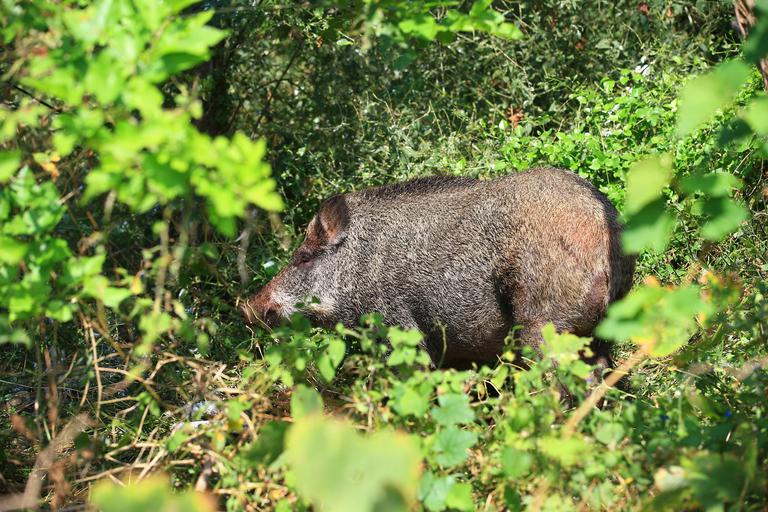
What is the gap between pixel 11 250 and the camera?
2.72 metres

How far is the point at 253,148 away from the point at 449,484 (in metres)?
1.38

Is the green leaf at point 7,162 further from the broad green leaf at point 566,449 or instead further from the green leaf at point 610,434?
the green leaf at point 610,434

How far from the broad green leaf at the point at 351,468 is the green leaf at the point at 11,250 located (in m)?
1.13

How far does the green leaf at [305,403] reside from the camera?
119 inches

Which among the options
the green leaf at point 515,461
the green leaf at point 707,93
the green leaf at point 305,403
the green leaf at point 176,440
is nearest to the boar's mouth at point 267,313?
the green leaf at point 176,440

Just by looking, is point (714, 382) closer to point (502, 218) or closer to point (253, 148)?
point (502, 218)

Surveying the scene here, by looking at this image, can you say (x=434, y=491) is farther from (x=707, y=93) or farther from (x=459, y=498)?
(x=707, y=93)

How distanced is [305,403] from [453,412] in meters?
0.54

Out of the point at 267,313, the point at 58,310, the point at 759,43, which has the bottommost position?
the point at 267,313

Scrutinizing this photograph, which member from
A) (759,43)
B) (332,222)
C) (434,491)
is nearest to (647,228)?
(759,43)

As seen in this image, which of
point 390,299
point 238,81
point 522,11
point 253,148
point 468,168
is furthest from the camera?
point 522,11

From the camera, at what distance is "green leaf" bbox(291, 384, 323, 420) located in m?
3.04

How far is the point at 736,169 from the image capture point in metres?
6.06

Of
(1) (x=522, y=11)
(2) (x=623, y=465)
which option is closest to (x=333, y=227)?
(2) (x=623, y=465)
